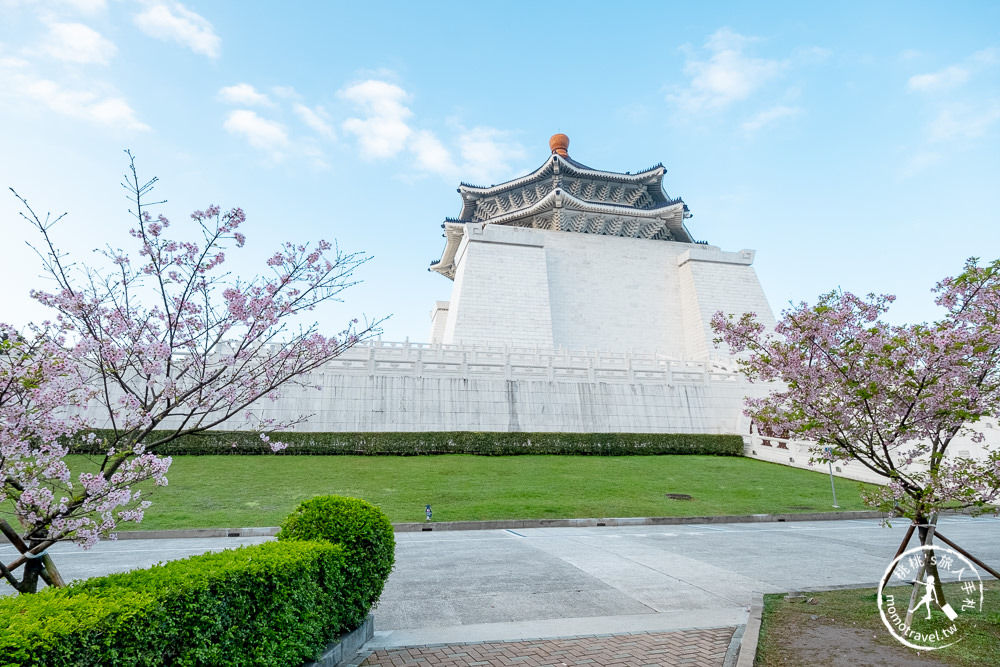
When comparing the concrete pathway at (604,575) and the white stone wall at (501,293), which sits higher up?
the white stone wall at (501,293)

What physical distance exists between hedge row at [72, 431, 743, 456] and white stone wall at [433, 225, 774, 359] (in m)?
11.3

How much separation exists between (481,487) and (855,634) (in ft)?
37.8

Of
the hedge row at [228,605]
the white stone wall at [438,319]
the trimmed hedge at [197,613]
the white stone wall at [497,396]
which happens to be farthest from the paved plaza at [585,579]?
the white stone wall at [438,319]

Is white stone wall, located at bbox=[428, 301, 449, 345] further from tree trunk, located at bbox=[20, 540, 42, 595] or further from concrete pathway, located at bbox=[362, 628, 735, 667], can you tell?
tree trunk, located at bbox=[20, 540, 42, 595]

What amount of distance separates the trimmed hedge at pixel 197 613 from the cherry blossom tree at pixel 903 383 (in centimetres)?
496

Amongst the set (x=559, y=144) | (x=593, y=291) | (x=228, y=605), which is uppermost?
(x=559, y=144)

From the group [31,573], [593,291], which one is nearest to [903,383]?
[31,573]

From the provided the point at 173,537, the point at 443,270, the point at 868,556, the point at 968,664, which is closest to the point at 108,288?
the point at 968,664

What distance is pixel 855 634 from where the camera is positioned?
16.5ft

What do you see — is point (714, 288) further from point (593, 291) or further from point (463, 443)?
point (463, 443)

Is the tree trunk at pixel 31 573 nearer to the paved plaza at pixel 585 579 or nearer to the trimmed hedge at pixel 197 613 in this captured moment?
the trimmed hedge at pixel 197 613

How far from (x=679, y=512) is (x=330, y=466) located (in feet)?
34.6

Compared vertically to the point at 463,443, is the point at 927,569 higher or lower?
lower

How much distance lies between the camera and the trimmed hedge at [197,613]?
2.47 metres
